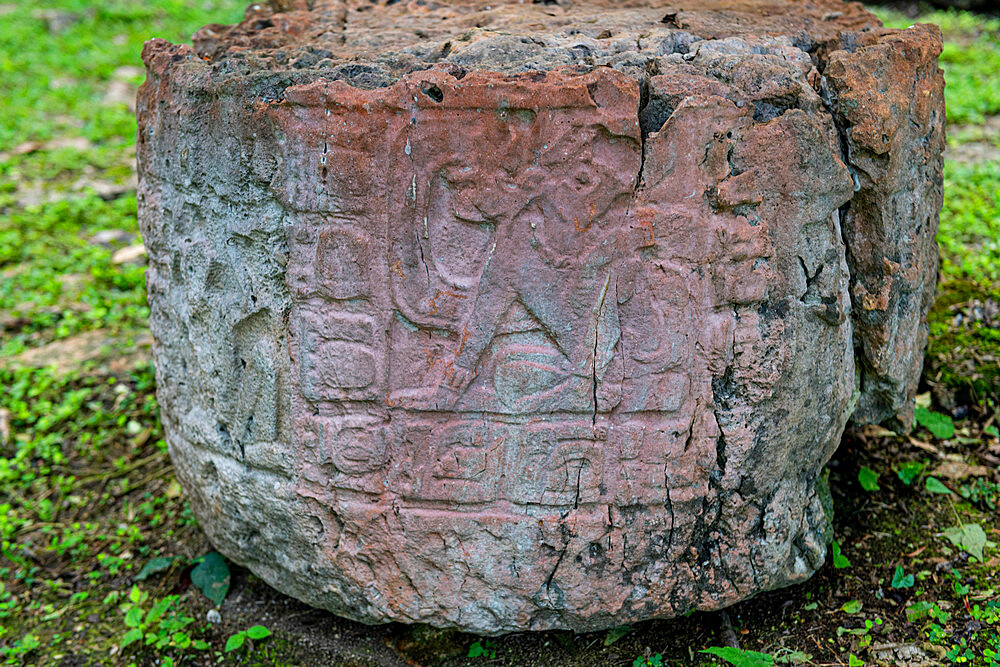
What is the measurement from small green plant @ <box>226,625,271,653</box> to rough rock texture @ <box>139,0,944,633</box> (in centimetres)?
19

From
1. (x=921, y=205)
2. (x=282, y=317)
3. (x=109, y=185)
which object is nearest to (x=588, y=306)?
(x=282, y=317)

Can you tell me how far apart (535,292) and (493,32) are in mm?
655

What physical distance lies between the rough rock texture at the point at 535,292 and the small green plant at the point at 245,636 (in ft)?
0.64

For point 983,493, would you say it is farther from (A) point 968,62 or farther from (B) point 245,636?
(A) point 968,62

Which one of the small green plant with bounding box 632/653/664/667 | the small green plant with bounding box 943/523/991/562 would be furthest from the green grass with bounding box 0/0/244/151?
the small green plant with bounding box 943/523/991/562

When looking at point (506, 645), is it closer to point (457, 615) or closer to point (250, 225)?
point (457, 615)

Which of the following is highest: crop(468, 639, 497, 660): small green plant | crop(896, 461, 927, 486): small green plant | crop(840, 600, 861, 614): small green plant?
crop(896, 461, 927, 486): small green plant

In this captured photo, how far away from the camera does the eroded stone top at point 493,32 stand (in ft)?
6.20

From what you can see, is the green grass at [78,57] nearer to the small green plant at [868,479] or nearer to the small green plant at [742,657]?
the small green plant at [868,479]

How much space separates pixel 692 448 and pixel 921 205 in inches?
33.7

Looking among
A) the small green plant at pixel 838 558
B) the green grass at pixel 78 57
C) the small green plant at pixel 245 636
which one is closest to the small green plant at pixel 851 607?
the small green plant at pixel 838 558

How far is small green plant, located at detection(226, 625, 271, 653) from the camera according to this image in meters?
2.29

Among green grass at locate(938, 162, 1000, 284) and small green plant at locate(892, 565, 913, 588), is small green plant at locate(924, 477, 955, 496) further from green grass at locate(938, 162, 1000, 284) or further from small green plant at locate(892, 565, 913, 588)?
green grass at locate(938, 162, 1000, 284)

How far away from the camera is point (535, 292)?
5.93 ft
